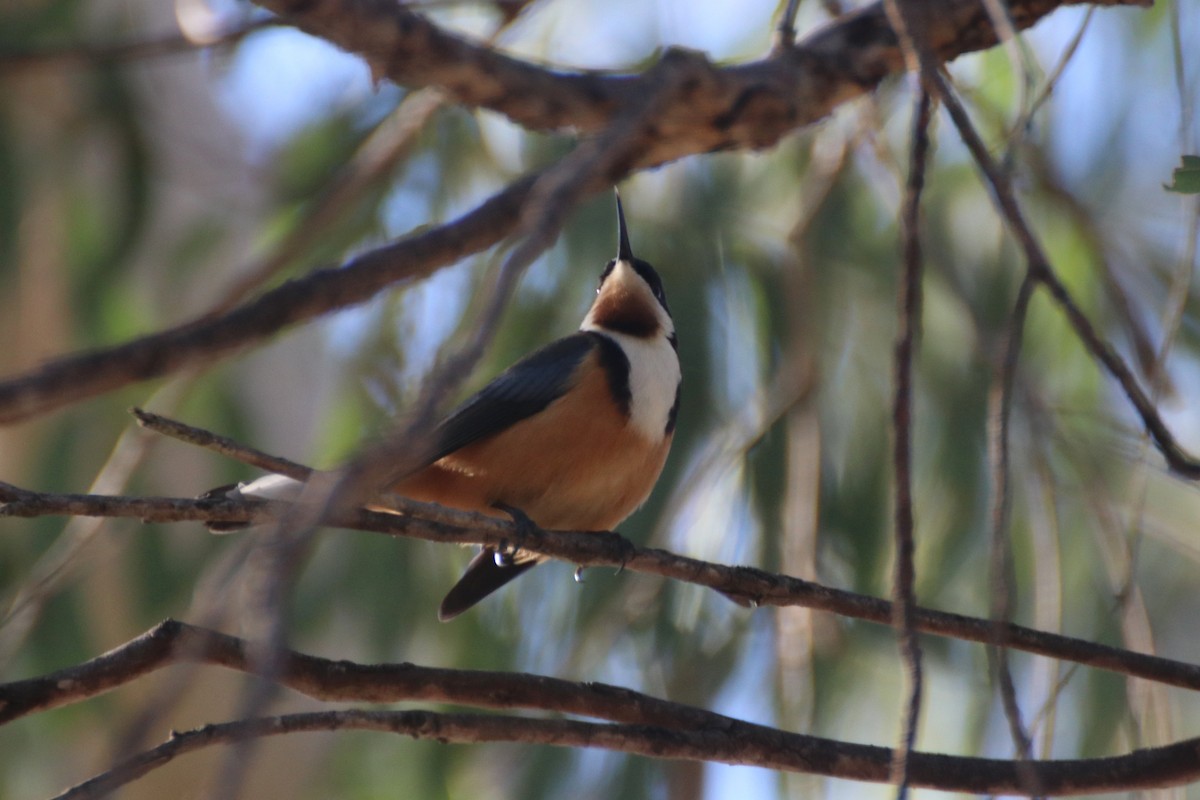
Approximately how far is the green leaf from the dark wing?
1.48 m

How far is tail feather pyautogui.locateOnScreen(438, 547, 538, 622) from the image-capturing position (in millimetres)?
2686

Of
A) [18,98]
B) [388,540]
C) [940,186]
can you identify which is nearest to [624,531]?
[388,540]

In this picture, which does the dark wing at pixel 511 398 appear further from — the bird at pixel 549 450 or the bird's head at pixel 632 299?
the bird's head at pixel 632 299

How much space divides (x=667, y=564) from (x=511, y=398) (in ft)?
3.46

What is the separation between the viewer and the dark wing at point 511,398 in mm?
2650

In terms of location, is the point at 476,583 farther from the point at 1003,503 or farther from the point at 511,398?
the point at 1003,503

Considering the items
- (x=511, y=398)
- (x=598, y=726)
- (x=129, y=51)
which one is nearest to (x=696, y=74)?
(x=598, y=726)

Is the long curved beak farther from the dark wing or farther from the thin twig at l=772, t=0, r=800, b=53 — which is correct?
the thin twig at l=772, t=0, r=800, b=53

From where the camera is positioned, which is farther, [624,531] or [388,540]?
[388,540]

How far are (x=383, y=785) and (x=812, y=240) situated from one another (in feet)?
5.76

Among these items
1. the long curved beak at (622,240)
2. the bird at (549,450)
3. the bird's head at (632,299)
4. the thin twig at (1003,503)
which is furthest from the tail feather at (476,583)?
the thin twig at (1003,503)

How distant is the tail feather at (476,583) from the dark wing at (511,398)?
244mm

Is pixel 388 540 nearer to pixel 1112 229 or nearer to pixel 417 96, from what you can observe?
pixel 417 96

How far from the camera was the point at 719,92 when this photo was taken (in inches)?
69.1
